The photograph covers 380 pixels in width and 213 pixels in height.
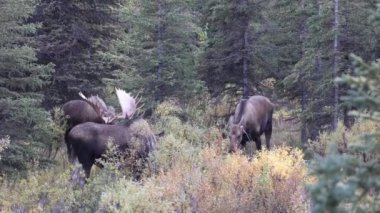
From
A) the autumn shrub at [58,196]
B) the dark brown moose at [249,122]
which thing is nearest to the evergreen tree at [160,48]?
the dark brown moose at [249,122]

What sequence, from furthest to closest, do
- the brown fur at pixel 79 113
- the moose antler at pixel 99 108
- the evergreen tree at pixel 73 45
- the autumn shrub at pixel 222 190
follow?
the evergreen tree at pixel 73 45 → the brown fur at pixel 79 113 → the moose antler at pixel 99 108 → the autumn shrub at pixel 222 190

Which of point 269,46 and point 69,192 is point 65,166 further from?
point 269,46

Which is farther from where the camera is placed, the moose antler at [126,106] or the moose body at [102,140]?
the moose antler at [126,106]

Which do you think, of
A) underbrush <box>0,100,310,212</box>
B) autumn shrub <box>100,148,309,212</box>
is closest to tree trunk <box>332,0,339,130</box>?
underbrush <box>0,100,310,212</box>

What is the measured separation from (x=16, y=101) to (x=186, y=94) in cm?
749

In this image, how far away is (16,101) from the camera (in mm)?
9734

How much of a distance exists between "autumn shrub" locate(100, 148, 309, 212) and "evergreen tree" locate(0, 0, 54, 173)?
2739 millimetres

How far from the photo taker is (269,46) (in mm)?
17734

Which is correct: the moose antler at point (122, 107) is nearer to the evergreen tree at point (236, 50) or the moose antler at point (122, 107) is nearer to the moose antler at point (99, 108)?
the moose antler at point (99, 108)

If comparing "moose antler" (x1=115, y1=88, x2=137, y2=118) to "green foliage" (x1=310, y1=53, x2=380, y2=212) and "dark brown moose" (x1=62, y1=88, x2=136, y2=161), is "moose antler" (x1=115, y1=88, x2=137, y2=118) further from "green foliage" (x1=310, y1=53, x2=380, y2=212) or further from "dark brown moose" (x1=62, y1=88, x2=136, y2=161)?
"green foliage" (x1=310, y1=53, x2=380, y2=212)

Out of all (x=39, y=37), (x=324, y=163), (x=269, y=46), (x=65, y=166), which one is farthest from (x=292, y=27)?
(x=324, y=163)

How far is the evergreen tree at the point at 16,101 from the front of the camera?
32.2ft

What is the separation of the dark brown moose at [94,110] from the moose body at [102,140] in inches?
46.1

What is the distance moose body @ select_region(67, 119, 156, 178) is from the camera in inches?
399
